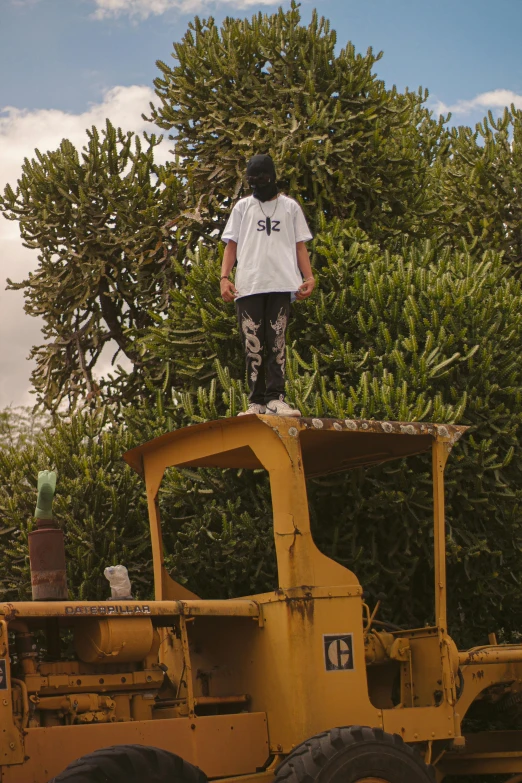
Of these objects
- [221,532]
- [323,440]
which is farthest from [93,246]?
[323,440]

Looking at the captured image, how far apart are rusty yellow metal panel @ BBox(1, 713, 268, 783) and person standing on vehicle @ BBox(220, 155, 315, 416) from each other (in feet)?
7.21

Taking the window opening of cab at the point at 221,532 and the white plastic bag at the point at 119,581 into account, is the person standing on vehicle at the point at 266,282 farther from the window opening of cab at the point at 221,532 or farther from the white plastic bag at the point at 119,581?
the window opening of cab at the point at 221,532

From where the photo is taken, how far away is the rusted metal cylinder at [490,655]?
292 inches

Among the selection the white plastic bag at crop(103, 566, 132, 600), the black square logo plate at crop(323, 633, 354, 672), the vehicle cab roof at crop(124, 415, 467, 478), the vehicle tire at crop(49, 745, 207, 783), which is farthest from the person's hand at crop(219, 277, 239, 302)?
the vehicle tire at crop(49, 745, 207, 783)

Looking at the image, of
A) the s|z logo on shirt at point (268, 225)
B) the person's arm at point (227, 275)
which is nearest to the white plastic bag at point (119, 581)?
the person's arm at point (227, 275)

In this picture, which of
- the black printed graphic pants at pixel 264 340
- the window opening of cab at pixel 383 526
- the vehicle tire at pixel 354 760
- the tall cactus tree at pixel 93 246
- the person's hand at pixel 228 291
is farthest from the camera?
the tall cactus tree at pixel 93 246

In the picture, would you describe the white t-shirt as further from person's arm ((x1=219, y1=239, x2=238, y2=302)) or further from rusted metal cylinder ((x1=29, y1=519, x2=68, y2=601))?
rusted metal cylinder ((x1=29, y1=519, x2=68, y2=601))

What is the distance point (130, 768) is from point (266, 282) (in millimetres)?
3548

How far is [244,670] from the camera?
21.5 feet

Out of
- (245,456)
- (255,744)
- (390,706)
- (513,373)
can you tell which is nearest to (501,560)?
(513,373)

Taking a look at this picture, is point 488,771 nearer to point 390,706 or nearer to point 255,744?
point 390,706

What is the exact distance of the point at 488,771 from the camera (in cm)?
810

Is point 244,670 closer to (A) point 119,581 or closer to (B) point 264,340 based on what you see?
(A) point 119,581

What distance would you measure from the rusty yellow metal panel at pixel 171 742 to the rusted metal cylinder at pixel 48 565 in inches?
39.3
